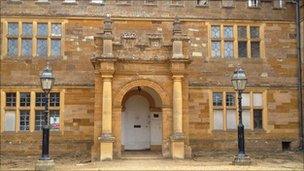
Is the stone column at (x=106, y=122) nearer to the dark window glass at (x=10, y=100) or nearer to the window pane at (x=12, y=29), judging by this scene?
the dark window glass at (x=10, y=100)

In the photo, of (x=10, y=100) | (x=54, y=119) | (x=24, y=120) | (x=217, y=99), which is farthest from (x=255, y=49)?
(x=10, y=100)

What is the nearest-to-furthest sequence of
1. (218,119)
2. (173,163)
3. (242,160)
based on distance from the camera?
(242,160), (173,163), (218,119)

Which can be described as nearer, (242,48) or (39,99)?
(39,99)

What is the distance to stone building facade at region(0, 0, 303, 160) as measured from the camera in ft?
73.9

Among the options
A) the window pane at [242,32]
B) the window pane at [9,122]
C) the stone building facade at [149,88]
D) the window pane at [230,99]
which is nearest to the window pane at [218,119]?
the stone building facade at [149,88]

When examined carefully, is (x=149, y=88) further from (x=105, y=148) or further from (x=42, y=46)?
(x=42, y=46)

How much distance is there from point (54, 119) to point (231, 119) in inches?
349

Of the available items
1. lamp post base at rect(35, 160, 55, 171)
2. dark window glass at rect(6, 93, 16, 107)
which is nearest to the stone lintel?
lamp post base at rect(35, 160, 55, 171)

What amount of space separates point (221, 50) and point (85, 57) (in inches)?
273

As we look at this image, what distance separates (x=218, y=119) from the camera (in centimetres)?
Answer: 2342

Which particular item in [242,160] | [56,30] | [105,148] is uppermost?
[56,30]

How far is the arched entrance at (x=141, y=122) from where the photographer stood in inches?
932

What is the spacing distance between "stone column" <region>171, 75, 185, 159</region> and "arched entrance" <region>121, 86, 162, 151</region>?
12.7 feet

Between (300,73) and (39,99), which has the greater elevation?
(300,73)
